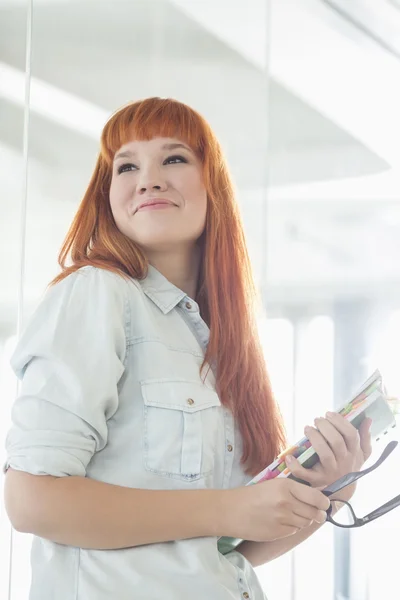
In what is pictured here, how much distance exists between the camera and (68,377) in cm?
94

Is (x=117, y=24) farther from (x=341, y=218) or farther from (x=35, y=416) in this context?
(x=35, y=416)

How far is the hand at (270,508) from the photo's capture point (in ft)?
3.11

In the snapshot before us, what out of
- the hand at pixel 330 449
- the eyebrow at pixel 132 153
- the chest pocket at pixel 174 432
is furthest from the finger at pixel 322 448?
the eyebrow at pixel 132 153

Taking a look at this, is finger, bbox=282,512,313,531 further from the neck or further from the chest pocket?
the neck

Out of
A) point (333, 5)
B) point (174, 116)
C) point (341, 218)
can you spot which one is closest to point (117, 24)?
point (333, 5)

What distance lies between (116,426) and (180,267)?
32 centimetres

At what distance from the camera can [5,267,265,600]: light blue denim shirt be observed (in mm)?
935

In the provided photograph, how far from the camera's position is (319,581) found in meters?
1.84

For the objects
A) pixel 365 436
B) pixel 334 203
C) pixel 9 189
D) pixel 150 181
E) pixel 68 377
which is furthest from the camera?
pixel 9 189

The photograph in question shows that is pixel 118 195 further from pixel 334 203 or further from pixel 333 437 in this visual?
pixel 334 203

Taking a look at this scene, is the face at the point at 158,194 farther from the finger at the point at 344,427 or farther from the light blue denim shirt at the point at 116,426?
the finger at the point at 344,427

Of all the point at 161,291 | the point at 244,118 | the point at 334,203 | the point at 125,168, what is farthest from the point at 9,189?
the point at 161,291

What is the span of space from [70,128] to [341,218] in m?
0.71

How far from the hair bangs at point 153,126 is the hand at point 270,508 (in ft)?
1.74
